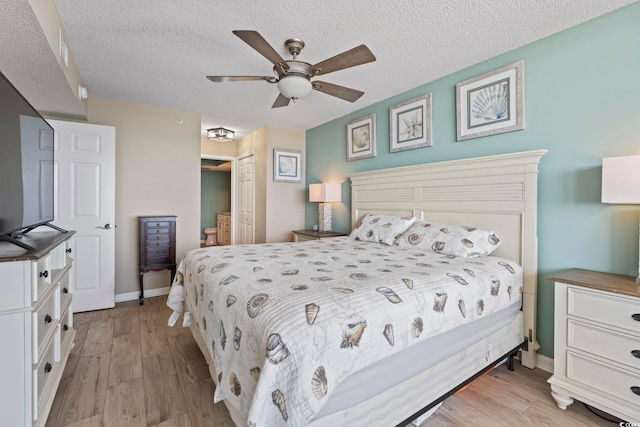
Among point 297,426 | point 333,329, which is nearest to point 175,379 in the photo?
point 297,426

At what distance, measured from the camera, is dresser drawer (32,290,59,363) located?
130 centimetres

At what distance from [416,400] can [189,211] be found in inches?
142

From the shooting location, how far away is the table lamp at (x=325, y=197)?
4094 millimetres

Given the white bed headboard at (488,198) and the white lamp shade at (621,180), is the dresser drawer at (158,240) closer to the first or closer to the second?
the white bed headboard at (488,198)

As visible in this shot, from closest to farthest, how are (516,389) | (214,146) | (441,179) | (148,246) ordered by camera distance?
(516,389) → (441,179) → (148,246) → (214,146)

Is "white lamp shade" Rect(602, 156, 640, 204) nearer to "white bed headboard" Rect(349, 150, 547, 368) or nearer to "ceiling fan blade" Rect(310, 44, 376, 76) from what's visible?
"white bed headboard" Rect(349, 150, 547, 368)

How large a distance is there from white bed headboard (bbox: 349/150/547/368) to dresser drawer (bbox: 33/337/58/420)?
2.92m

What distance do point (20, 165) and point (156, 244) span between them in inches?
85.4

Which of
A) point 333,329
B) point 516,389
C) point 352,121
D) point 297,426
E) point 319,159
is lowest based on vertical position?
point 516,389

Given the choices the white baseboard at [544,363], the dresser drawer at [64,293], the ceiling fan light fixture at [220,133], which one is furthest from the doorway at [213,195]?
the white baseboard at [544,363]

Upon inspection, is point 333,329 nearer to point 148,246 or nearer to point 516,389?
point 516,389

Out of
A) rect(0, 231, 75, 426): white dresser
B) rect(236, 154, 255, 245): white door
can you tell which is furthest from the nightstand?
rect(0, 231, 75, 426): white dresser

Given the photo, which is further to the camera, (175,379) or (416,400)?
(175,379)

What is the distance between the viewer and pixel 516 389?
6.29 ft
